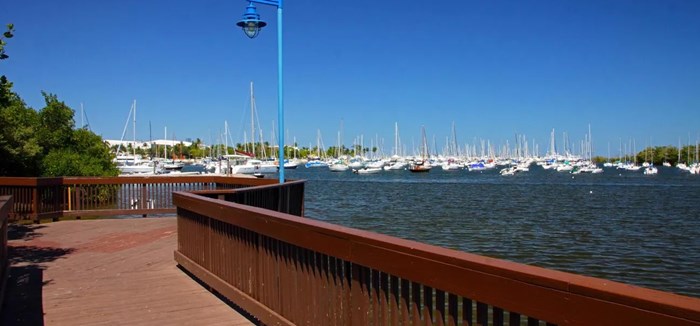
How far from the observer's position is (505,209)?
3669cm

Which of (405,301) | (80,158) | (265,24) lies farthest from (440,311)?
(80,158)

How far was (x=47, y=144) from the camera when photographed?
30594 mm

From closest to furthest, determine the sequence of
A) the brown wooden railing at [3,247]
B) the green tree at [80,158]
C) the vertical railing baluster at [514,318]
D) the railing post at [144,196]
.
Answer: the vertical railing baluster at [514,318]
the brown wooden railing at [3,247]
the railing post at [144,196]
the green tree at [80,158]

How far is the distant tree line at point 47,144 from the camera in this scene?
21.6m

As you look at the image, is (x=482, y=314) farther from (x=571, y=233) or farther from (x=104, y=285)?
(x=571, y=233)

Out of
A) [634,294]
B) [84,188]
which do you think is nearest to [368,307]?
[634,294]

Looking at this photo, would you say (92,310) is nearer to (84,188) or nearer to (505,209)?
(84,188)

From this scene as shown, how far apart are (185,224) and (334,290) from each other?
4746 millimetres

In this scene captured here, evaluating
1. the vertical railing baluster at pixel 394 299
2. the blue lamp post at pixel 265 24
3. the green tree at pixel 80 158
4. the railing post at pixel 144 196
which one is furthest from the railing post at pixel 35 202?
the vertical railing baluster at pixel 394 299

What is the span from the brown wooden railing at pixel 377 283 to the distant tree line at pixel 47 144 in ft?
25.9

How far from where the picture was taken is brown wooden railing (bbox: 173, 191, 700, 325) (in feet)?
8.77

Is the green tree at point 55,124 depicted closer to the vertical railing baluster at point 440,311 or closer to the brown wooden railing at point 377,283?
the brown wooden railing at point 377,283

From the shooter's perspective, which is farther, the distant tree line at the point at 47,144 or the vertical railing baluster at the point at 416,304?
the distant tree line at the point at 47,144

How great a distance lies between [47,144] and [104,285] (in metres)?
25.4
